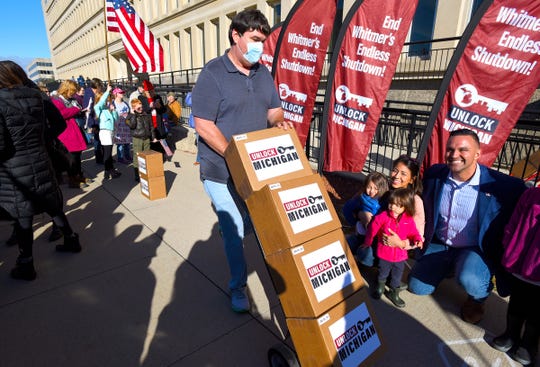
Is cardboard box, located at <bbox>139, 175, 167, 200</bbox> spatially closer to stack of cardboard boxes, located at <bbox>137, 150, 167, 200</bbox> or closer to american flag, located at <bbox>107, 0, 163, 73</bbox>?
stack of cardboard boxes, located at <bbox>137, 150, 167, 200</bbox>

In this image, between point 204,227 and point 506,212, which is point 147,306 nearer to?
point 204,227

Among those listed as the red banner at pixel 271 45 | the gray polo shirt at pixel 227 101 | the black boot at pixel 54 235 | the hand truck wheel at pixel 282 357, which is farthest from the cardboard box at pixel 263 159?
the red banner at pixel 271 45

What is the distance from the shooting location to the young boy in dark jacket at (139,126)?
5883mm

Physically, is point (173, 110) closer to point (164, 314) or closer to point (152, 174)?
point (152, 174)

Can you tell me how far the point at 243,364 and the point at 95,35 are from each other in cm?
5082

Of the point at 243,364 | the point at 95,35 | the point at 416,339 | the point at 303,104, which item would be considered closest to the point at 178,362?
the point at 243,364

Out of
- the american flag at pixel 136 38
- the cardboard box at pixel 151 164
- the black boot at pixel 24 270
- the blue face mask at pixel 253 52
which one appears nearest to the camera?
the blue face mask at pixel 253 52

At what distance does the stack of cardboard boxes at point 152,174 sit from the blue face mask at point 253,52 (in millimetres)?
3346

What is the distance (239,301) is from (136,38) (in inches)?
296

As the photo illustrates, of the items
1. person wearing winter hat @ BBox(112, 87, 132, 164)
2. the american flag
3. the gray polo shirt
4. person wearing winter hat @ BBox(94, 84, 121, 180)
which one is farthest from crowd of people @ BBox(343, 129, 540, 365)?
the american flag

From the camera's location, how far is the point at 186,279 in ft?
9.88

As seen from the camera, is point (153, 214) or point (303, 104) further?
point (303, 104)

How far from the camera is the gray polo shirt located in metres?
2.17

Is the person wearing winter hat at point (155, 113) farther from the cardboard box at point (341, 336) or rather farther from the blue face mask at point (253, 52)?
the cardboard box at point (341, 336)
